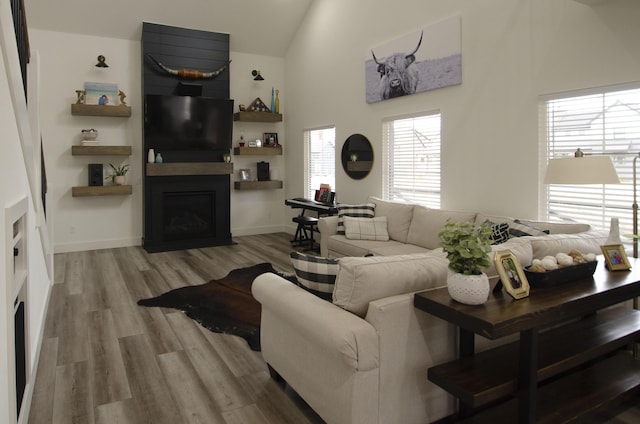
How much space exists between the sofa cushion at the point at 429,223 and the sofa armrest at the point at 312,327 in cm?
240

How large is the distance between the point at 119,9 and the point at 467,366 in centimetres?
662

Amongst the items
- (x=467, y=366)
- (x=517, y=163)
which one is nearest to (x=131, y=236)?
(x=517, y=163)

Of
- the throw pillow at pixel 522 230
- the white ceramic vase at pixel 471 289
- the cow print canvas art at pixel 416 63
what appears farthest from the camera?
the cow print canvas art at pixel 416 63

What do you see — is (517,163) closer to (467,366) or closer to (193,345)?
(467,366)

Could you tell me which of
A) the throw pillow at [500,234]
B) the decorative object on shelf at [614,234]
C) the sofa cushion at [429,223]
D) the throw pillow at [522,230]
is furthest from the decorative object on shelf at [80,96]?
the decorative object on shelf at [614,234]

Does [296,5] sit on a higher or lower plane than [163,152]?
higher

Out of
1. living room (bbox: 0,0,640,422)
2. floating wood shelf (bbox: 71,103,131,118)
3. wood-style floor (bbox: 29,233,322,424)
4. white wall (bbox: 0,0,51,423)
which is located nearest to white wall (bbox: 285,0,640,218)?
living room (bbox: 0,0,640,422)

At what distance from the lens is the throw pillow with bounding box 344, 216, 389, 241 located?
5.23m

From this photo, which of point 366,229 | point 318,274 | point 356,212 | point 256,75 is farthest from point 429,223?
point 256,75

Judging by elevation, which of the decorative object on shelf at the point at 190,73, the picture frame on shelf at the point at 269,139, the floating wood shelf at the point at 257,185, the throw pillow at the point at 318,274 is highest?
the decorative object on shelf at the point at 190,73

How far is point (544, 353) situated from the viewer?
2.22 metres

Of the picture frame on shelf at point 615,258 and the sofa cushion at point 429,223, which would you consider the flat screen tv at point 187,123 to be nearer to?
the sofa cushion at point 429,223

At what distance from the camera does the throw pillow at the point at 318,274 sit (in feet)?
7.75

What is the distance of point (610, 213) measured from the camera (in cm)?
362
